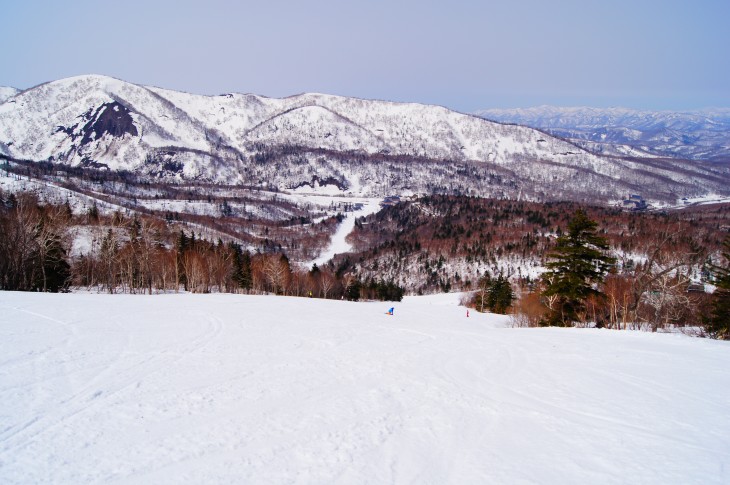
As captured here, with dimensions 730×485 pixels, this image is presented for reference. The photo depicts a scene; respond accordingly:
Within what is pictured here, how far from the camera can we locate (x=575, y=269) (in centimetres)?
3556

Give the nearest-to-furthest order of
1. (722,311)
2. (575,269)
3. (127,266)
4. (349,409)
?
1. (349,409)
2. (575,269)
3. (722,311)
4. (127,266)

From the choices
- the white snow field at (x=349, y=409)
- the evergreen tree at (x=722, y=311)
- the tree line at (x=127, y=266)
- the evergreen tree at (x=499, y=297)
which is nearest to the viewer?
the white snow field at (x=349, y=409)

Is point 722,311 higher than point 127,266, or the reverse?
point 127,266

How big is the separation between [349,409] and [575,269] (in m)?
30.4

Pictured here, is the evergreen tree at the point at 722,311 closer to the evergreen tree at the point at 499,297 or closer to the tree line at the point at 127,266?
the evergreen tree at the point at 499,297

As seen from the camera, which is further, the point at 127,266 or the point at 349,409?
the point at 127,266

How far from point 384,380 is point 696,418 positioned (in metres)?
8.34

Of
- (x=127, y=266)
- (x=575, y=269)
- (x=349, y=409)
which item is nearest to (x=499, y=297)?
(x=575, y=269)

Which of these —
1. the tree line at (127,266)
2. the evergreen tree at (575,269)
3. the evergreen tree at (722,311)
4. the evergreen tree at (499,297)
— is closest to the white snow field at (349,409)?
the evergreen tree at (575,269)

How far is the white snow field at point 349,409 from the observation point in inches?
320

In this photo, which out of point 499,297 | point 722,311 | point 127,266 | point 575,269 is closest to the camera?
point 575,269

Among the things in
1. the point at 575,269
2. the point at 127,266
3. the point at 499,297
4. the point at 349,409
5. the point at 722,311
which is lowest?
the point at 499,297

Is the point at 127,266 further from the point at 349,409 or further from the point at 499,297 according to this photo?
the point at 349,409

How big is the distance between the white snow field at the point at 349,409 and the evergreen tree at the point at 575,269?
1550cm
